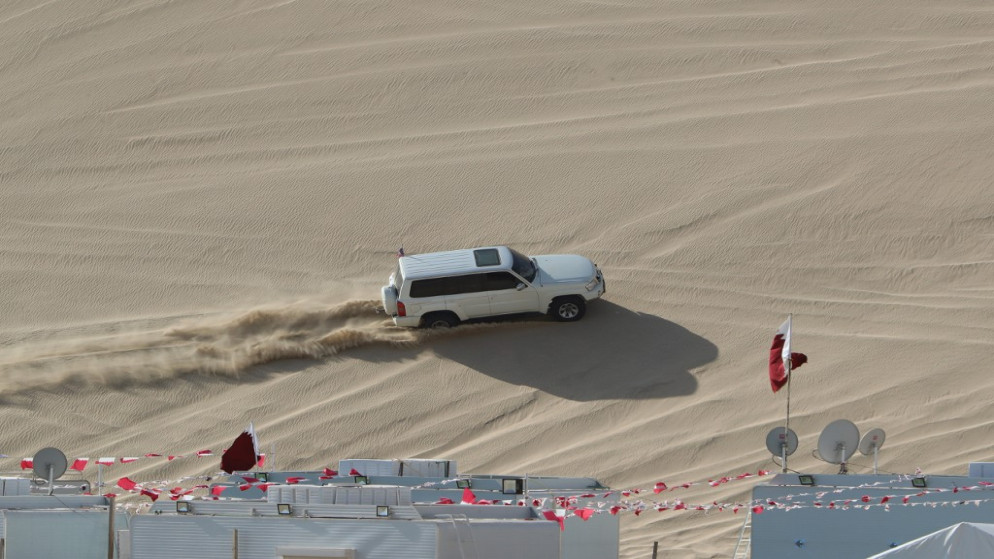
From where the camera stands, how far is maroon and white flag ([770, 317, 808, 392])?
17.2 metres

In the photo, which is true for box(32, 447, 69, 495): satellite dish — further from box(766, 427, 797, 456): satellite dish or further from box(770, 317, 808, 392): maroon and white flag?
box(770, 317, 808, 392): maroon and white flag

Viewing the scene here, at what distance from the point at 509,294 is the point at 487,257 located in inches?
23.4

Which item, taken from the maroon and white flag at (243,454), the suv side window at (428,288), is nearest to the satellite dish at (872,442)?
the maroon and white flag at (243,454)

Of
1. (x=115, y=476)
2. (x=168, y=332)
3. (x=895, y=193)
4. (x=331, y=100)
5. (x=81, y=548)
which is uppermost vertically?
(x=331, y=100)

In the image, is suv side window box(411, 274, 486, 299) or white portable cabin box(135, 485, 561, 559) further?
suv side window box(411, 274, 486, 299)

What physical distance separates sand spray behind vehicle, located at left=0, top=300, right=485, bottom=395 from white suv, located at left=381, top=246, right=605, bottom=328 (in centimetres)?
62

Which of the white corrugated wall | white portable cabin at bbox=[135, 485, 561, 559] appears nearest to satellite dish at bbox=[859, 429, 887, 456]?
white portable cabin at bbox=[135, 485, 561, 559]

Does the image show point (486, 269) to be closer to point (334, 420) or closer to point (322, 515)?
point (334, 420)

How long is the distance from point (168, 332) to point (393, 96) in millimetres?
8061

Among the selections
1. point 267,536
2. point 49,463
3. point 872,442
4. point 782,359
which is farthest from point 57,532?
point 872,442

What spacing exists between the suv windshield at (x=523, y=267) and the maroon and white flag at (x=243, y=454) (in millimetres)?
6148

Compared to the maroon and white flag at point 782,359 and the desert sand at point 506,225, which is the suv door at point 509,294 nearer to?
the desert sand at point 506,225

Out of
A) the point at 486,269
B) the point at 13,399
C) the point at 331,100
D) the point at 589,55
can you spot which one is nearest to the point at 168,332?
the point at 13,399

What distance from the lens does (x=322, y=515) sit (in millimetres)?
13219
